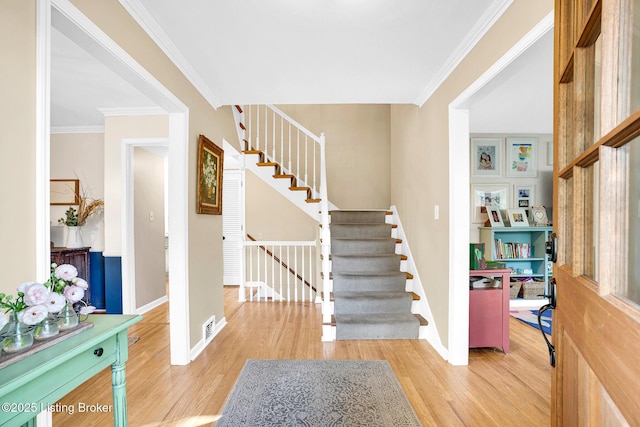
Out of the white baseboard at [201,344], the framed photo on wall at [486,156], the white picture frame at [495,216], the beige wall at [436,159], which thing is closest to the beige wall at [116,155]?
the white baseboard at [201,344]

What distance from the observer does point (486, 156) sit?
16.0 ft

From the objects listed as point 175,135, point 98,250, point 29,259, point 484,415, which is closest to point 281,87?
point 175,135

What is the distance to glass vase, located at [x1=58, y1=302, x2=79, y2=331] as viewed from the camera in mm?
1100

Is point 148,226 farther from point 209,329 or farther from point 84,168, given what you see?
point 209,329

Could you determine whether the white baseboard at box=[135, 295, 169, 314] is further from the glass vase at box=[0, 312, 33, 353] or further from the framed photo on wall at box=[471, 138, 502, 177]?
the framed photo on wall at box=[471, 138, 502, 177]

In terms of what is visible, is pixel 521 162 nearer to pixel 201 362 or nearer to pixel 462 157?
pixel 462 157

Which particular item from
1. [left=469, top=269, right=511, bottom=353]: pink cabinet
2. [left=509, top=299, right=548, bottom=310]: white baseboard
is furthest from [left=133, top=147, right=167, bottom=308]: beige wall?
[left=509, top=299, right=548, bottom=310]: white baseboard

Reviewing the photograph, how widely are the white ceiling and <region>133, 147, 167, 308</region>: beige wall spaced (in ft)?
3.25

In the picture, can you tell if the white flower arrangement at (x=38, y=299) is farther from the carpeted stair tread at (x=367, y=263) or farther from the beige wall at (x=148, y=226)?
the beige wall at (x=148, y=226)

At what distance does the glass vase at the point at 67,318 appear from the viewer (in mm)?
1100

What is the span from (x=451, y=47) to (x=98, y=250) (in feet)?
14.9

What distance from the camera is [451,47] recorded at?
2.40 metres

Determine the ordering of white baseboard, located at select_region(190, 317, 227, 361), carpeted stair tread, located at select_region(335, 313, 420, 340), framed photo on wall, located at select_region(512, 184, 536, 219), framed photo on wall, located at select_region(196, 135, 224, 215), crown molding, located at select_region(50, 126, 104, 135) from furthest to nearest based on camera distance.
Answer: framed photo on wall, located at select_region(512, 184, 536, 219) → crown molding, located at select_region(50, 126, 104, 135) → carpeted stair tread, located at select_region(335, 313, 420, 340) → framed photo on wall, located at select_region(196, 135, 224, 215) → white baseboard, located at select_region(190, 317, 227, 361)

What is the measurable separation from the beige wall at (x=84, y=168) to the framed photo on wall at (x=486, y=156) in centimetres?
508
